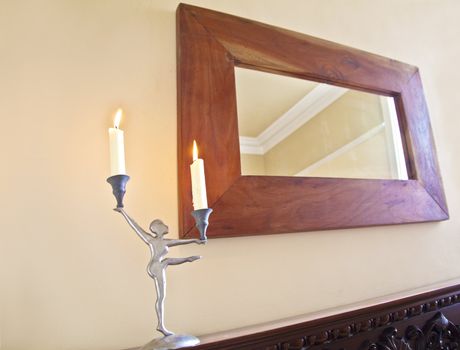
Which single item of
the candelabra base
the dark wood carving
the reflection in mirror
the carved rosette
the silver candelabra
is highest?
the reflection in mirror

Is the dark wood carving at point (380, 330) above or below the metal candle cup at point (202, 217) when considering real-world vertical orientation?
below

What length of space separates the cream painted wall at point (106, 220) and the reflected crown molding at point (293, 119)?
0.73 ft

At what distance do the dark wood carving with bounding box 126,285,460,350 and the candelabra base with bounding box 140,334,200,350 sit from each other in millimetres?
21

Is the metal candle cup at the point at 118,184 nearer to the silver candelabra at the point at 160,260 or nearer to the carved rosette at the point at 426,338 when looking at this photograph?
the silver candelabra at the point at 160,260

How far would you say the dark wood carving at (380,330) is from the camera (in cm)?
62

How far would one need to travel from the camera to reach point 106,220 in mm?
681

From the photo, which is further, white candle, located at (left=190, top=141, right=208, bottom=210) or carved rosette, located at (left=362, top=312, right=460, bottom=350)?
carved rosette, located at (left=362, top=312, right=460, bottom=350)

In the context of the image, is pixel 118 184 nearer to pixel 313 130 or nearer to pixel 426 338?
pixel 313 130

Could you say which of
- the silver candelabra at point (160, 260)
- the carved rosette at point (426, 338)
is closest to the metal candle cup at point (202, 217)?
the silver candelabra at point (160, 260)

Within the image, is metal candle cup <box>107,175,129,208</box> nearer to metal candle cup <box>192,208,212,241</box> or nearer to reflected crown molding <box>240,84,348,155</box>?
metal candle cup <box>192,208,212,241</box>

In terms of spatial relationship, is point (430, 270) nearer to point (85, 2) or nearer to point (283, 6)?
point (283, 6)

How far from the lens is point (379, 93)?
1.12 metres

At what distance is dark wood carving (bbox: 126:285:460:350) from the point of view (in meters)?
0.62

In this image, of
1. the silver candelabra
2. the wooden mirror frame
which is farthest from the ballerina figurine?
the wooden mirror frame
